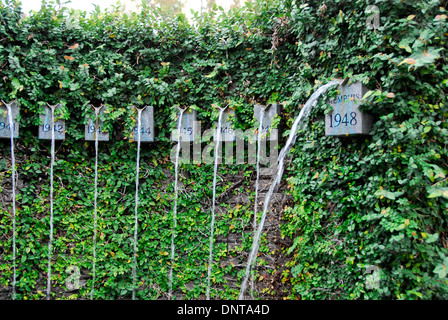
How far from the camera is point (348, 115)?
109 inches

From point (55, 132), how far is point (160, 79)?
4.27 ft

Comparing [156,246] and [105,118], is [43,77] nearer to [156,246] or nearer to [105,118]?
[105,118]

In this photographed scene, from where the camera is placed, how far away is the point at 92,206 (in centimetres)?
380

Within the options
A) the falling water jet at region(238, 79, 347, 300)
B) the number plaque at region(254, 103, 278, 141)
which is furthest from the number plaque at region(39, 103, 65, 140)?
the falling water jet at region(238, 79, 347, 300)

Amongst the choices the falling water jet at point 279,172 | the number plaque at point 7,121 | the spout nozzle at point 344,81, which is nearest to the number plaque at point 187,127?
the falling water jet at point 279,172

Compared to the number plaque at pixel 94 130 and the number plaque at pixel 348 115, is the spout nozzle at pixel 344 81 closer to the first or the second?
the number plaque at pixel 348 115

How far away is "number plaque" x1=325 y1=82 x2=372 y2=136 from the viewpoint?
2707mm

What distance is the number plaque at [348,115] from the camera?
8.88 ft
